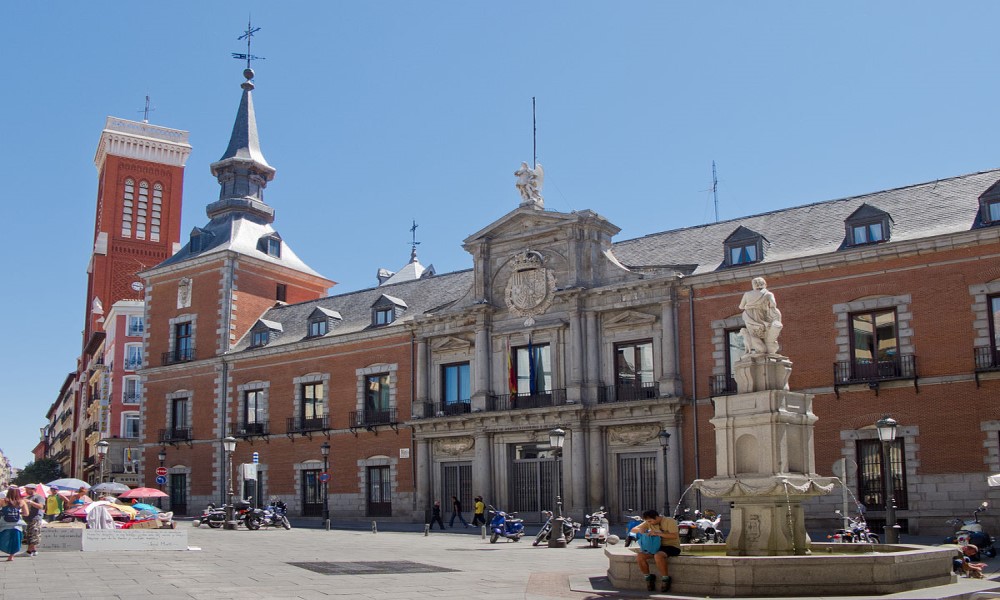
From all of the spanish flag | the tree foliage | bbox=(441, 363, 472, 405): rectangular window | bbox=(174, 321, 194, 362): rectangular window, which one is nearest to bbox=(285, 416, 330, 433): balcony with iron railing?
bbox=(441, 363, 472, 405): rectangular window

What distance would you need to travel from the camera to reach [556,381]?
3406cm

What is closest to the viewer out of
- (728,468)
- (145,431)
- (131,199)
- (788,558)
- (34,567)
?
(788,558)

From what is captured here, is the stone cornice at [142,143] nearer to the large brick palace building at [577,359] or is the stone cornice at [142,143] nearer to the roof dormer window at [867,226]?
the large brick palace building at [577,359]

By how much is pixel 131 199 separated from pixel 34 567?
2439 inches

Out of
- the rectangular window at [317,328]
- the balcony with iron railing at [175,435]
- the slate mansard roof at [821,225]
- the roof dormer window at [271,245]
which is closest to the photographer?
the slate mansard roof at [821,225]

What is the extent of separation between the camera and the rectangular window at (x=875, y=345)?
91.7ft

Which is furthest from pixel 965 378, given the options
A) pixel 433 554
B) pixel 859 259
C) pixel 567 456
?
pixel 433 554

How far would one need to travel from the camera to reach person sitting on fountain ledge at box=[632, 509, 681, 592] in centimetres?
1388

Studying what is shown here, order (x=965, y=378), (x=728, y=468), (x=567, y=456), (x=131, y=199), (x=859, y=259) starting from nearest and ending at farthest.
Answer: (x=728, y=468) < (x=965, y=378) < (x=859, y=259) < (x=567, y=456) < (x=131, y=199)

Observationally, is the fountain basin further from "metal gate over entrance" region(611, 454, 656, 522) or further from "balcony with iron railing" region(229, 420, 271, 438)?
"balcony with iron railing" region(229, 420, 271, 438)

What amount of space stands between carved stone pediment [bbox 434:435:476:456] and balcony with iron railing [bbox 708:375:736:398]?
937 cm

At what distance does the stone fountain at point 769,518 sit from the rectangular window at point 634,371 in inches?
623

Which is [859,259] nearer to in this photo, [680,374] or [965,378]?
[965,378]

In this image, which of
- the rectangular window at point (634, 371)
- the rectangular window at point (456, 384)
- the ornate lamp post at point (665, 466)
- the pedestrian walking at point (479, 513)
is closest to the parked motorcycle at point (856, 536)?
the ornate lamp post at point (665, 466)
